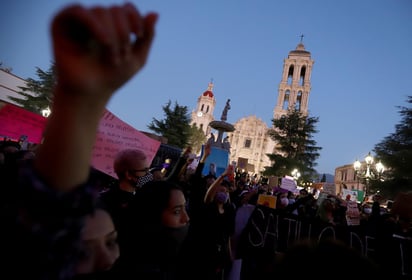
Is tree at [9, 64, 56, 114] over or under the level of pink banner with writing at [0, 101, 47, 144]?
over

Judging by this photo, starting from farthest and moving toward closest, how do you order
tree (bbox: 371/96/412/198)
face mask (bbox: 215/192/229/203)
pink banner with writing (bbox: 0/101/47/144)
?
1. tree (bbox: 371/96/412/198)
2. pink banner with writing (bbox: 0/101/47/144)
3. face mask (bbox: 215/192/229/203)

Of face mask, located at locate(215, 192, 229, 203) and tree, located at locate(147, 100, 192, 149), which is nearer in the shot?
face mask, located at locate(215, 192, 229, 203)

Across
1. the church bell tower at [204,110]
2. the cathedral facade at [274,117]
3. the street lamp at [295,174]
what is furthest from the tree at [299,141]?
the church bell tower at [204,110]

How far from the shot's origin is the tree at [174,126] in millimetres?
29547

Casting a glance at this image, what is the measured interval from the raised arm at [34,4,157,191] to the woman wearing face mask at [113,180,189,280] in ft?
4.72

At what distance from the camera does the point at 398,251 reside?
278cm

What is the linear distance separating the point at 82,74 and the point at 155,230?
1.65 meters

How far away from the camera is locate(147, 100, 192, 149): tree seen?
29.5 m

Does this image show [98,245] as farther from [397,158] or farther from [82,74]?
[397,158]

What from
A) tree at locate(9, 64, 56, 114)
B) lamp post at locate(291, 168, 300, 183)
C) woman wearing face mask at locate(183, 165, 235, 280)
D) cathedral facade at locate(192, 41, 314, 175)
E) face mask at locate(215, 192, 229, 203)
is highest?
cathedral facade at locate(192, 41, 314, 175)

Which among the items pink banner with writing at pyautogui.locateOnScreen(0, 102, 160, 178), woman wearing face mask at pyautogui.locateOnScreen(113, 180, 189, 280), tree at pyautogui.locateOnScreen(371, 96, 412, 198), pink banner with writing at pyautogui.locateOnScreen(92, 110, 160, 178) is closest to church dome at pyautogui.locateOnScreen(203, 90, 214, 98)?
tree at pyautogui.locateOnScreen(371, 96, 412, 198)

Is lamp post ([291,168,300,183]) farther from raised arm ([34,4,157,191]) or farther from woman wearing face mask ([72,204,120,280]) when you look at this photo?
raised arm ([34,4,157,191])

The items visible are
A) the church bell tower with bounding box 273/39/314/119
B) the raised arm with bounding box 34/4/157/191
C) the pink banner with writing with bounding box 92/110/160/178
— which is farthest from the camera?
the church bell tower with bounding box 273/39/314/119

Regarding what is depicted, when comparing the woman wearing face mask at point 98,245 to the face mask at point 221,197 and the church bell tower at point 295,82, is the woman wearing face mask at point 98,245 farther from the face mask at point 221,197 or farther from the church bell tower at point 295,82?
the church bell tower at point 295,82
